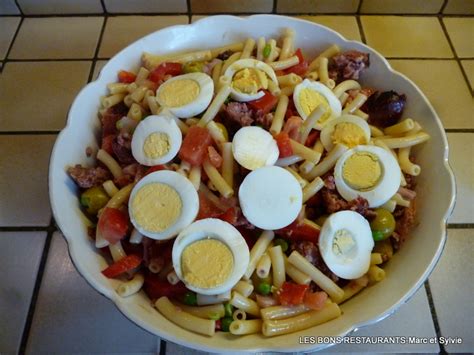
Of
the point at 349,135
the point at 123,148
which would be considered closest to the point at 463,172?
the point at 349,135

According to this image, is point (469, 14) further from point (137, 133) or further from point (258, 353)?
point (258, 353)

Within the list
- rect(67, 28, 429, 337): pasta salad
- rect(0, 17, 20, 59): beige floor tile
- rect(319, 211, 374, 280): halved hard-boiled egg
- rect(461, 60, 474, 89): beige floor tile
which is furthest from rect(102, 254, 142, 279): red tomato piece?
rect(461, 60, 474, 89): beige floor tile

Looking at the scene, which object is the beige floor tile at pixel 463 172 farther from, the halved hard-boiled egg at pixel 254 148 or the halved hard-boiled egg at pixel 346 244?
the halved hard-boiled egg at pixel 254 148

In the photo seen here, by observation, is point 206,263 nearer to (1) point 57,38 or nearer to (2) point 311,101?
(2) point 311,101

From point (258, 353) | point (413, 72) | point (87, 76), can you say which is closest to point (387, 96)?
point (413, 72)

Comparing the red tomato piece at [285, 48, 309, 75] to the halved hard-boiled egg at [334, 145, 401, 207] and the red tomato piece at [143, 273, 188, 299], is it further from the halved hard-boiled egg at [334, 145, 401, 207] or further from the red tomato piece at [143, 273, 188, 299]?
the red tomato piece at [143, 273, 188, 299]

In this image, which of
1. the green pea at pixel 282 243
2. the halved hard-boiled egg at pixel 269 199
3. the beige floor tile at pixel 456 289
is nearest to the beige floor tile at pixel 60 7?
the halved hard-boiled egg at pixel 269 199
